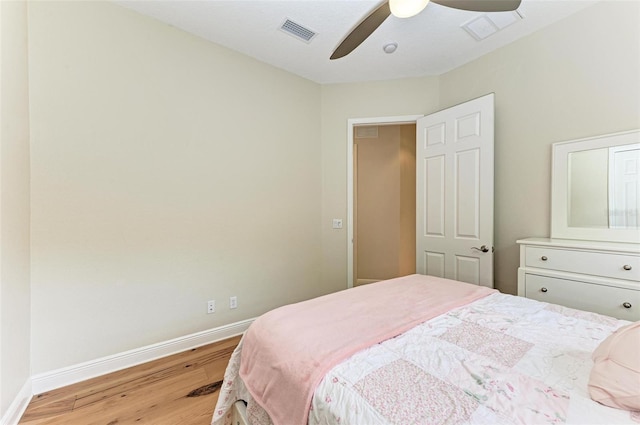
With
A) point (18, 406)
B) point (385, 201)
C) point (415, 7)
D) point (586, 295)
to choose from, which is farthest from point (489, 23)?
point (18, 406)

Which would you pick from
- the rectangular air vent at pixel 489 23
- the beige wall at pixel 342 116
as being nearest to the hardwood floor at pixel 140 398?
the beige wall at pixel 342 116

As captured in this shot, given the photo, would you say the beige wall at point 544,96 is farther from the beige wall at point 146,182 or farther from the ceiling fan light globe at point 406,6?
the beige wall at point 146,182

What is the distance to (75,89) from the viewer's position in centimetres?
179

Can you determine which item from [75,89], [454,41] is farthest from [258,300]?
[454,41]

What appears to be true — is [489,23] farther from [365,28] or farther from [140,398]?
[140,398]

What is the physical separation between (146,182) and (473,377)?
2.29 m

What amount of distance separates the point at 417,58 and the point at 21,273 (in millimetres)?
3403

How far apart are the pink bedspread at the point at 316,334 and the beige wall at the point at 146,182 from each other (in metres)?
1.32

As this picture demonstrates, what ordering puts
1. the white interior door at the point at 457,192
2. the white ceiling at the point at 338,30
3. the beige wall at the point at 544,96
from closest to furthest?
the beige wall at the point at 544,96 → the white ceiling at the point at 338,30 → the white interior door at the point at 457,192

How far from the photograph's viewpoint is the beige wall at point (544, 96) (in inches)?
71.6

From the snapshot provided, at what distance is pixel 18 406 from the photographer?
1463mm

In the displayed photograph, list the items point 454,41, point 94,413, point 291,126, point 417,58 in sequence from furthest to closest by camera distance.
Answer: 1. point 291,126
2. point 417,58
3. point 454,41
4. point 94,413

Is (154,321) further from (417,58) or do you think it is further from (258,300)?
(417,58)

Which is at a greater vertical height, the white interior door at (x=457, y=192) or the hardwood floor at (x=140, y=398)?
the white interior door at (x=457, y=192)
